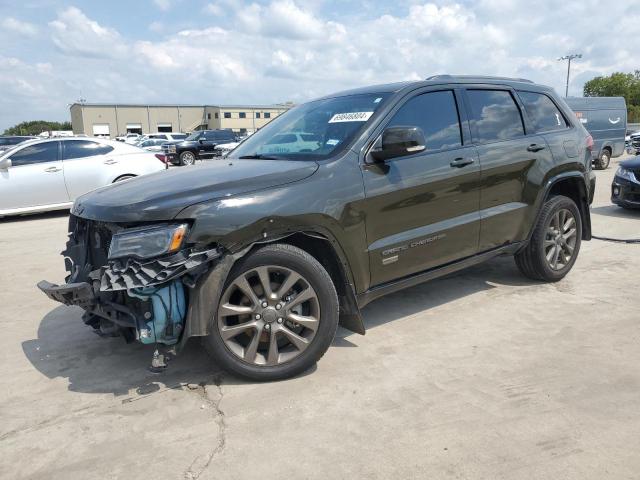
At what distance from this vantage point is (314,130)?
4.04 m

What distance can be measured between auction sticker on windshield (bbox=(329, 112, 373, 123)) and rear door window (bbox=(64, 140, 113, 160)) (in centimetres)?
756

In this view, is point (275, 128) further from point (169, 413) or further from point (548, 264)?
point (548, 264)

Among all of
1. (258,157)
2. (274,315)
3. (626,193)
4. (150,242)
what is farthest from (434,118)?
(626,193)

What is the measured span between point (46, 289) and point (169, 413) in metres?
1.04

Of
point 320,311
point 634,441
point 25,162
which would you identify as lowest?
point 634,441

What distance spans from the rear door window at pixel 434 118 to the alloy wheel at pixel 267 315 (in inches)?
56.9

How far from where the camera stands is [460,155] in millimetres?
4109

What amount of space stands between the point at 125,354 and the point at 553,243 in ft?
12.8

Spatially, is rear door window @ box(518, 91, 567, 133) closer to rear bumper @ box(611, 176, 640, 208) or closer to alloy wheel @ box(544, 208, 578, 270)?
alloy wheel @ box(544, 208, 578, 270)

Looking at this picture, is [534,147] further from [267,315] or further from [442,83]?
[267,315]

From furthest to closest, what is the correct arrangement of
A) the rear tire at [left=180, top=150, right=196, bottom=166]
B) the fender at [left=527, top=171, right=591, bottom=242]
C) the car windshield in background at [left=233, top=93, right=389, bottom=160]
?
the rear tire at [left=180, top=150, right=196, bottom=166] < the fender at [left=527, top=171, right=591, bottom=242] < the car windshield in background at [left=233, top=93, right=389, bottom=160]

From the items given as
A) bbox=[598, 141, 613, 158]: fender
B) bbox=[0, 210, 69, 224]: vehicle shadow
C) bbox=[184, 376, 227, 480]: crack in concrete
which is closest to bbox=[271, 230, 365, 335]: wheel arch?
bbox=[184, 376, 227, 480]: crack in concrete

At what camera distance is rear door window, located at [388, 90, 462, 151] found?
3.92 m

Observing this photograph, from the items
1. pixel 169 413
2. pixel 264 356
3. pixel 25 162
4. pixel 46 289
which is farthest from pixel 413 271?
pixel 25 162
